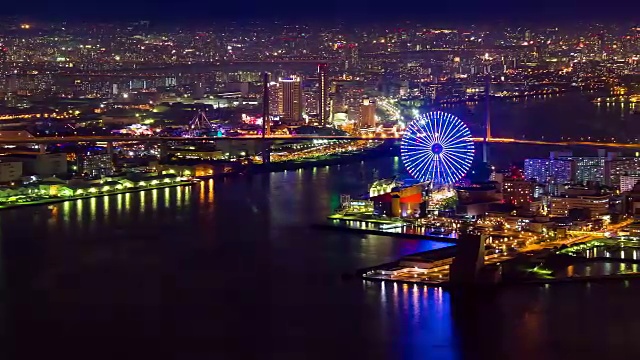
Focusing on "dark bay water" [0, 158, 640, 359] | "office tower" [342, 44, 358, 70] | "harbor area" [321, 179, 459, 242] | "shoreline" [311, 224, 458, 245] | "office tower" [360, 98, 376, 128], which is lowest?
"dark bay water" [0, 158, 640, 359]

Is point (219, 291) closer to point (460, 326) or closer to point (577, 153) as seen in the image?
point (460, 326)

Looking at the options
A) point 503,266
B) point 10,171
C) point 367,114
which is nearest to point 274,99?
point 367,114

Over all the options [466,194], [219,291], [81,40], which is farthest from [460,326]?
[81,40]

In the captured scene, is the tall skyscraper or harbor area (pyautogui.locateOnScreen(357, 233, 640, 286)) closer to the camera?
harbor area (pyautogui.locateOnScreen(357, 233, 640, 286))

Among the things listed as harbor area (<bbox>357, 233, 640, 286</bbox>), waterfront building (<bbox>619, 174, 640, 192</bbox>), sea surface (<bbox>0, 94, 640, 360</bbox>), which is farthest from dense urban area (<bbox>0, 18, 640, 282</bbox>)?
sea surface (<bbox>0, 94, 640, 360</bbox>)

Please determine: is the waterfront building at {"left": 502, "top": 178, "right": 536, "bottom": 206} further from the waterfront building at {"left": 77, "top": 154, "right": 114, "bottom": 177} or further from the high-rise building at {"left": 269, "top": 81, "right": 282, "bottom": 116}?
the high-rise building at {"left": 269, "top": 81, "right": 282, "bottom": 116}

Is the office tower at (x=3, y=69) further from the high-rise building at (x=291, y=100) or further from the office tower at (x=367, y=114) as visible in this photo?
the office tower at (x=367, y=114)

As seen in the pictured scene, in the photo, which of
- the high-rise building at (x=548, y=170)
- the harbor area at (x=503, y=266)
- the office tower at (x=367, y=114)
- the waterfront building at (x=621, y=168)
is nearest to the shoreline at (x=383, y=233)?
the harbor area at (x=503, y=266)
